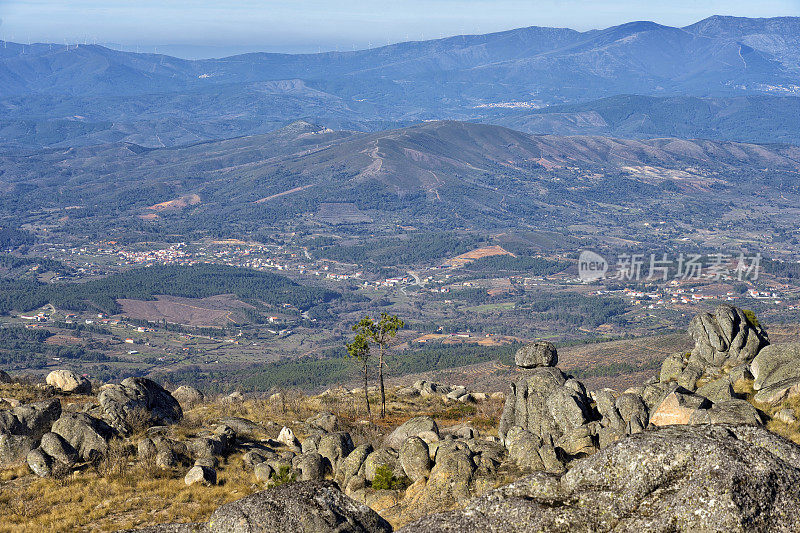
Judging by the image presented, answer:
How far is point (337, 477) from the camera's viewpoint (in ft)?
98.0

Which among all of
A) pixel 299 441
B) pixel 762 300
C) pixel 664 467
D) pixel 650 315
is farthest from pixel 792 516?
pixel 762 300

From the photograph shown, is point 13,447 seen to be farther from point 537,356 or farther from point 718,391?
point 718,391

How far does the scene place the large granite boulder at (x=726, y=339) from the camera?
4478 cm

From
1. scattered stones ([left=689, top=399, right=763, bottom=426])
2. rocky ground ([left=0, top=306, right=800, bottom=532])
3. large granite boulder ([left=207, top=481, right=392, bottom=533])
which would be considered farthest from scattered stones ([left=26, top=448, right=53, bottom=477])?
scattered stones ([left=689, top=399, right=763, bottom=426])

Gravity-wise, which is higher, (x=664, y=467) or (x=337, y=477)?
(x=664, y=467)

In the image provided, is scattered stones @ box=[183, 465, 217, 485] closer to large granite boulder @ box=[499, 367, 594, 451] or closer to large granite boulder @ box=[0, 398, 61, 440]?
large granite boulder @ box=[0, 398, 61, 440]

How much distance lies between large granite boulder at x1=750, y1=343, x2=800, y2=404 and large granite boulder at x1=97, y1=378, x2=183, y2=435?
95.2ft

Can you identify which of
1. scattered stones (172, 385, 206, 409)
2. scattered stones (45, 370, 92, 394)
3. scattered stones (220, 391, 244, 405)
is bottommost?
scattered stones (220, 391, 244, 405)

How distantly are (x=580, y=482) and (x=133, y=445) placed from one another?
77.6ft

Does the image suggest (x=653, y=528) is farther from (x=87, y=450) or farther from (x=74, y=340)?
(x=74, y=340)

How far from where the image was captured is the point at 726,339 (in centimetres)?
4525

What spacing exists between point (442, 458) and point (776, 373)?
20437mm

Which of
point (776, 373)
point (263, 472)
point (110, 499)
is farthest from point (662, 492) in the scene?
point (776, 373)

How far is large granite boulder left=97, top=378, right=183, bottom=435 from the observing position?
1307 inches
